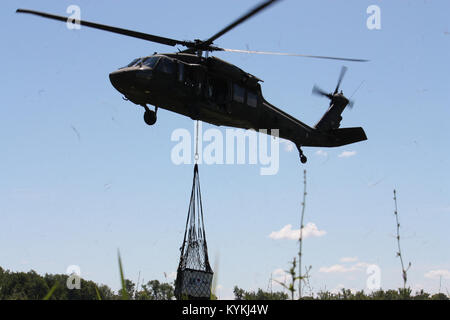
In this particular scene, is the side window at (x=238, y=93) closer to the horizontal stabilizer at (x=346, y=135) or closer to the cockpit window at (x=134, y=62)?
the cockpit window at (x=134, y=62)

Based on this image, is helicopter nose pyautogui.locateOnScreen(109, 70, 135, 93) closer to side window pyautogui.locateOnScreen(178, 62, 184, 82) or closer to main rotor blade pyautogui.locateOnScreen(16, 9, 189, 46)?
main rotor blade pyautogui.locateOnScreen(16, 9, 189, 46)

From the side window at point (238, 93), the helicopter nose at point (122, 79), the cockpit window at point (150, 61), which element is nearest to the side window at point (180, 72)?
the cockpit window at point (150, 61)

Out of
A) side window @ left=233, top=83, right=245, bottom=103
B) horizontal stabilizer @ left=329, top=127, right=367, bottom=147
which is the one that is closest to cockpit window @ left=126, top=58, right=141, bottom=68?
side window @ left=233, top=83, right=245, bottom=103

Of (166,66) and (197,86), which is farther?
→ (197,86)

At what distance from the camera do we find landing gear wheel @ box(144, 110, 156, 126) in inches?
725

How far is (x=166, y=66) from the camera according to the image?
18.3m

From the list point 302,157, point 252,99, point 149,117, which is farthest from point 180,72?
point 302,157

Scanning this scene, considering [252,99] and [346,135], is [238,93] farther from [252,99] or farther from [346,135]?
[346,135]

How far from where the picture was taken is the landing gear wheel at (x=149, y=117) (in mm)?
18406

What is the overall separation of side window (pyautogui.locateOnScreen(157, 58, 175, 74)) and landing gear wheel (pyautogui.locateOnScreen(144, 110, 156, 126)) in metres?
1.66

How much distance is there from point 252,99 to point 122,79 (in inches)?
247
